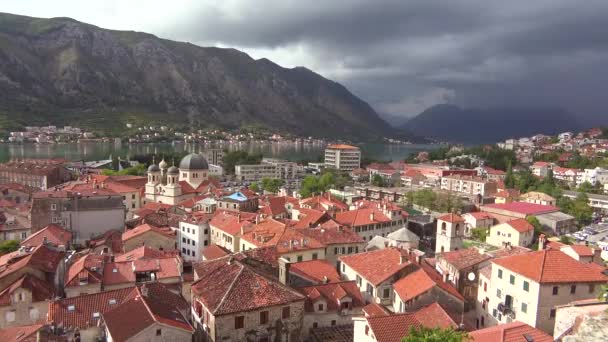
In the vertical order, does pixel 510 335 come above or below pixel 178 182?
above

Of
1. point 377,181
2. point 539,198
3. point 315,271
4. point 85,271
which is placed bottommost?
point 377,181

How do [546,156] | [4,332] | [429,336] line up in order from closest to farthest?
1. [429,336]
2. [4,332]
3. [546,156]

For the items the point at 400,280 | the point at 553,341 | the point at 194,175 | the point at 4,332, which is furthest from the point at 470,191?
the point at 4,332

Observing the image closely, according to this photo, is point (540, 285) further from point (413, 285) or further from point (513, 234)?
point (513, 234)

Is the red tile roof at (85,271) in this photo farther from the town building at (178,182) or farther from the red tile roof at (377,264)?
the town building at (178,182)

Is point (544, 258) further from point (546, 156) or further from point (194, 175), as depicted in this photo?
point (546, 156)

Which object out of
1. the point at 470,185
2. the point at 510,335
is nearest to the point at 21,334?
the point at 510,335

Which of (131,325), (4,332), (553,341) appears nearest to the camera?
(553,341)
